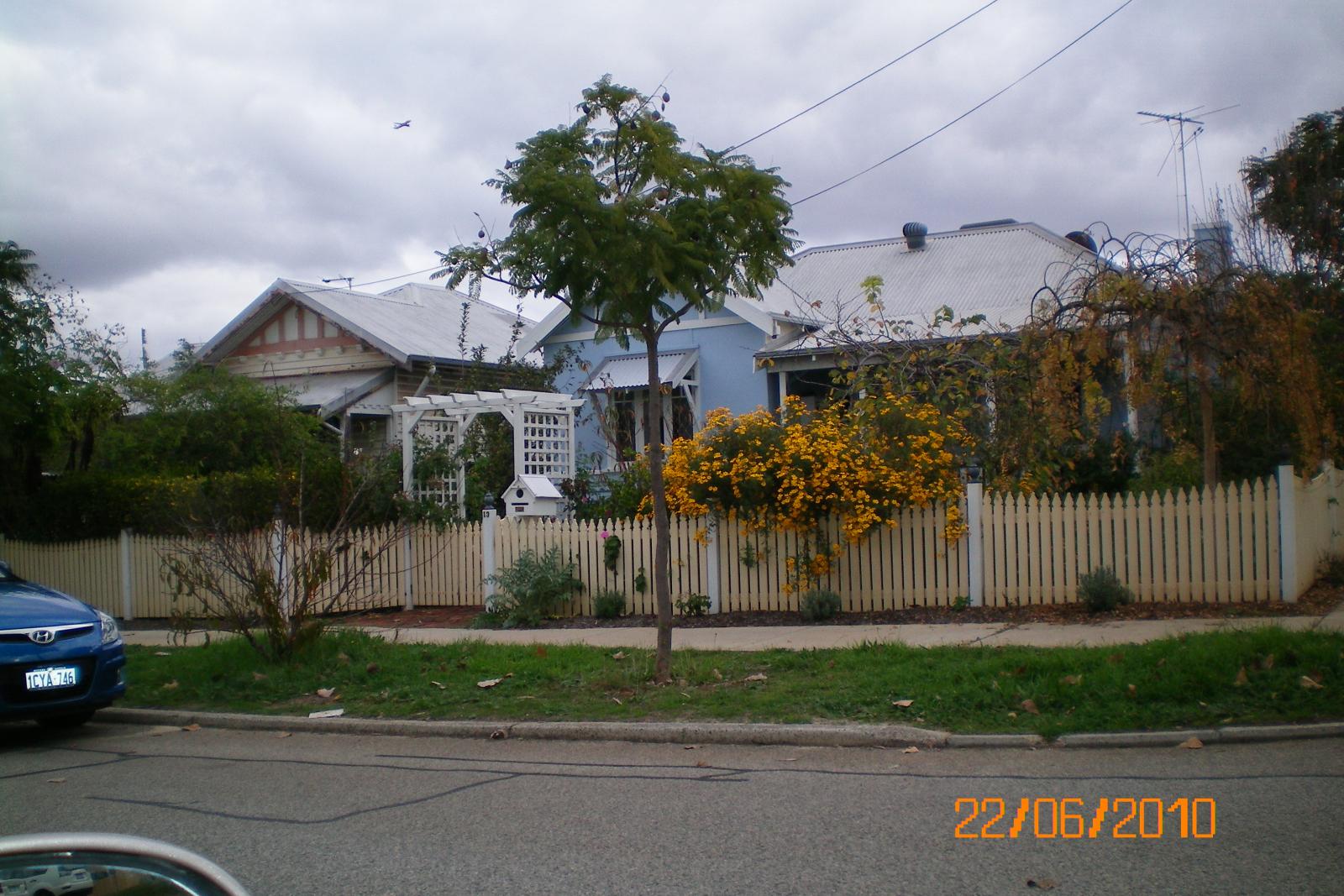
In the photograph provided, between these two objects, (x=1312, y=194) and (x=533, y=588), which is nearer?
(x=533, y=588)

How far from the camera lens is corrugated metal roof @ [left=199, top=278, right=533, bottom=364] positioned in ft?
78.1

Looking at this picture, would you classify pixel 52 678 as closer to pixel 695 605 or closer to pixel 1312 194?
pixel 695 605

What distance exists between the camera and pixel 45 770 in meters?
8.41

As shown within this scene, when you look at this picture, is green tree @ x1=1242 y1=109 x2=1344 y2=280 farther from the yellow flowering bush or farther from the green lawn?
the green lawn

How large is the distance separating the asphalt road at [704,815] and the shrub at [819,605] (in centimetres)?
500

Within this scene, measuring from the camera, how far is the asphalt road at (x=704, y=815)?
527 cm

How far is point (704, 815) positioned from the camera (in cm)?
642

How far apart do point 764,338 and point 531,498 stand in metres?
7.49

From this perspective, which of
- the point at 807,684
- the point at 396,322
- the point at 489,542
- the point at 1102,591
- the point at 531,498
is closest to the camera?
the point at 807,684

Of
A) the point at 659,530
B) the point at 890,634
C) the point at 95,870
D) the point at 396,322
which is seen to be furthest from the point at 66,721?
the point at 396,322

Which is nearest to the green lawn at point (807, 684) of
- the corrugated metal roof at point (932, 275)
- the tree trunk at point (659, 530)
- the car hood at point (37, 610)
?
the tree trunk at point (659, 530)

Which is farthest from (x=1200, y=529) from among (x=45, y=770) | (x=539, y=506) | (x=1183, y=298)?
(x=45, y=770)

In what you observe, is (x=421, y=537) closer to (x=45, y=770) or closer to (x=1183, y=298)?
(x=45, y=770)

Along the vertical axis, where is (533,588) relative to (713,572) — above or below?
below
